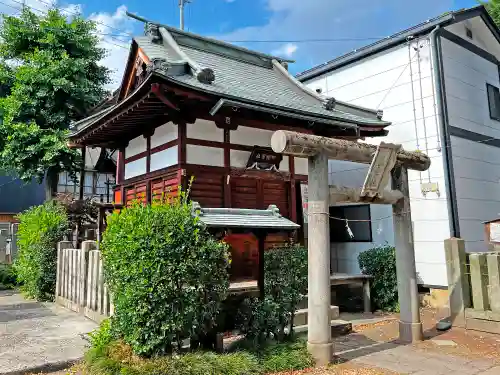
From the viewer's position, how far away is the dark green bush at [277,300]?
19.6 feet

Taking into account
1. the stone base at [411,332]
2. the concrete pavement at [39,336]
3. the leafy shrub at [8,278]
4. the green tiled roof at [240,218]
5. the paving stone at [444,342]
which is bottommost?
the paving stone at [444,342]

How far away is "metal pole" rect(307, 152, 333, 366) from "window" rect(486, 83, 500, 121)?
33.2ft

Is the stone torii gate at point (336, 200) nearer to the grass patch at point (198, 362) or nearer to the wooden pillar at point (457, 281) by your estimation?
the grass patch at point (198, 362)

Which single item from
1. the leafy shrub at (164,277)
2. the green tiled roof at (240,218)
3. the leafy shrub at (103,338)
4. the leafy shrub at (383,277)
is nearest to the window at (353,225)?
the leafy shrub at (383,277)

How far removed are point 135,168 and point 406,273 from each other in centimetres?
789

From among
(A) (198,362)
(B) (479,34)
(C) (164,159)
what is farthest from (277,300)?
(B) (479,34)

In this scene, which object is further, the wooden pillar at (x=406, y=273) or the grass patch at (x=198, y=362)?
the wooden pillar at (x=406, y=273)

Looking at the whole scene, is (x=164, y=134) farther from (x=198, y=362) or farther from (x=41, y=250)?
(x=198, y=362)

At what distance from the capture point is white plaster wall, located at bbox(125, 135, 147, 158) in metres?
11.2

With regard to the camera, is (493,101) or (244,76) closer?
(244,76)

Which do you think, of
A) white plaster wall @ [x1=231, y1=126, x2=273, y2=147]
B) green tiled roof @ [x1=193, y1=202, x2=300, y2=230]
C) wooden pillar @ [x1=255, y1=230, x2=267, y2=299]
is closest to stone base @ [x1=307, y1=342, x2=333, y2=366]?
wooden pillar @ [x1=255, y1=230, x2=267, y2=299]

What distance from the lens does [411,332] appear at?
7555 mm

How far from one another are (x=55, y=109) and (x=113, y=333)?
1299 centimetres

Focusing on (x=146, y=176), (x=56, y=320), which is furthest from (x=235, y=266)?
(x=146, y=176)
